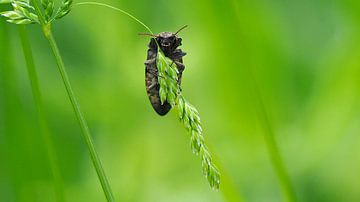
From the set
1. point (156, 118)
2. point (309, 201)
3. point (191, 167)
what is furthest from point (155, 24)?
point (309, 201)

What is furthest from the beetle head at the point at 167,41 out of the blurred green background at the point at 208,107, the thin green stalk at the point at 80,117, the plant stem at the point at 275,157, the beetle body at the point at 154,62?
the blurred green background at the point at 208,107

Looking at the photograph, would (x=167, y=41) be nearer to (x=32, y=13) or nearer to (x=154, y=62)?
(x=154, y=62)

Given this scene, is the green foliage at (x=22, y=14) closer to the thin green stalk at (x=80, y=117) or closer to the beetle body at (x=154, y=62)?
the thin green stalk at (x=80, y=117)

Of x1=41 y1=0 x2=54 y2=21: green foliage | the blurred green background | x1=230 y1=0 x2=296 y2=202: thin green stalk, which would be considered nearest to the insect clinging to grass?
x1=230 y1=0 x2=296 y2=202: thin green stalk

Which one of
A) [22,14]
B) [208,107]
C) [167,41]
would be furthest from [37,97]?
[208,107]

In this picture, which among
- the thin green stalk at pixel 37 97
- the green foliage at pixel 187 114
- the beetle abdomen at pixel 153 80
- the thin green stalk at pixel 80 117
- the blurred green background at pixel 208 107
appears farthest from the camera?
the blurred green background at pixel 208 107

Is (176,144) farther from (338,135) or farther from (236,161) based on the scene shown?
(338,135)
